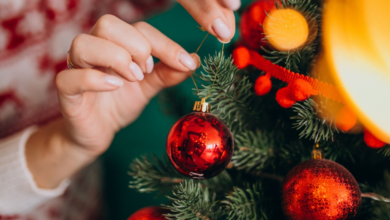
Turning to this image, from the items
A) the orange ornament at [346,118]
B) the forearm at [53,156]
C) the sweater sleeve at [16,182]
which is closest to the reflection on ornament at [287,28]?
the orange ornament at [346,118]

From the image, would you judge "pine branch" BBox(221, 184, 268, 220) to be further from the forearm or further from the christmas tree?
the forearm

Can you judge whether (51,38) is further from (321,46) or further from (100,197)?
(321,46)

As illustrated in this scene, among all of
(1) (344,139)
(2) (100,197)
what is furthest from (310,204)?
(2) (100,197)

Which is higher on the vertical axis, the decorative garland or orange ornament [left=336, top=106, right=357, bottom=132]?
the decorative garland

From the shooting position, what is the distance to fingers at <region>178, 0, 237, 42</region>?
1.17ft

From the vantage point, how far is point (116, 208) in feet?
2.51

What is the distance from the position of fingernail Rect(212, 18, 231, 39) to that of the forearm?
40 cm

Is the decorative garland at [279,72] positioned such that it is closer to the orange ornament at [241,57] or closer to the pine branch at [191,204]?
the orange ornament at [241,57]

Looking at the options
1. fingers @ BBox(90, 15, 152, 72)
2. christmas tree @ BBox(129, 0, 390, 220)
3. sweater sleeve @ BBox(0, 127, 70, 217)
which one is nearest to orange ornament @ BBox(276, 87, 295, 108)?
christmas tree @ BBox(129, 0, 390, 220)

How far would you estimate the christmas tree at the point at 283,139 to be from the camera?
1.03ft

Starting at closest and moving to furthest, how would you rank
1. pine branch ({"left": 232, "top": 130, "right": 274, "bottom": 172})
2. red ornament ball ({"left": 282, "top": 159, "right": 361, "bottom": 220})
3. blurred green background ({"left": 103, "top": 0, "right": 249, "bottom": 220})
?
red ornament ball ({"left": 282, "top": 159, "right": 361, "bottom": 220}) → pine branch ({"left": 232, "top": 130, "right": 274, "bottom": 172}) → blurred green background ({"left": 103, "top": 0, "right": 249, "bottom": 220})

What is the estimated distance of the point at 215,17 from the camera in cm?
36

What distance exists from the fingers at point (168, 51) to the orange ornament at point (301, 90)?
16cm

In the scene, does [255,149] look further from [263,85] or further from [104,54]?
[104,54]
